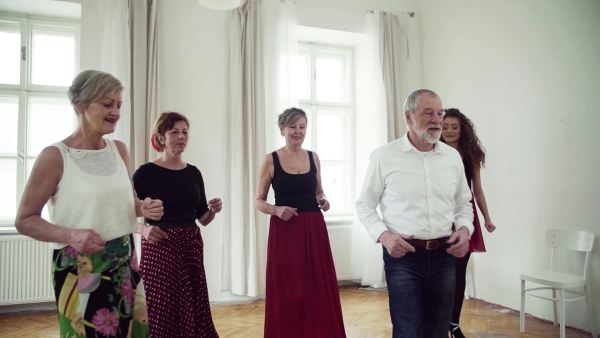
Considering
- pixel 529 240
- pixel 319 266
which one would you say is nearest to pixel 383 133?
pixel 529 240

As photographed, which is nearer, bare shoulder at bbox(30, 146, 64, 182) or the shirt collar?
bare shoulder at bbox(30, 146, 64, 182)

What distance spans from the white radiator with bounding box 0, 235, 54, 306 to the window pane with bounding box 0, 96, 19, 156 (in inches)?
41.0

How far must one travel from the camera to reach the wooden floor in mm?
3352

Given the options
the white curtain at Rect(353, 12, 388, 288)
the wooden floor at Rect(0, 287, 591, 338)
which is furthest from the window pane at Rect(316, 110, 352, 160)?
the wooden floor at Rect(0, 287, 591, 338)

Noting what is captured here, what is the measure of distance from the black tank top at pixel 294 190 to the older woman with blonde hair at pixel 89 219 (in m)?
1.25

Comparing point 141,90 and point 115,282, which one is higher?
point 141,90

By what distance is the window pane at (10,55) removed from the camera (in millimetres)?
4348

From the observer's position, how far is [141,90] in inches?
164

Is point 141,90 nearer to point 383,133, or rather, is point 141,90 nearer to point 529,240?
point 383,133

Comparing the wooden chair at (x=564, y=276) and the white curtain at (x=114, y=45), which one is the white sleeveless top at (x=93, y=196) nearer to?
the white curtain at (x=114, y=45)

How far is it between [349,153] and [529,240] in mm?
2381

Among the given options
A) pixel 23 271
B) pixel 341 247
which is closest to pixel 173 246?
pixel 23 271

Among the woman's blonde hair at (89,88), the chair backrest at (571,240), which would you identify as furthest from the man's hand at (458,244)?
the chair backrest at (571,240)

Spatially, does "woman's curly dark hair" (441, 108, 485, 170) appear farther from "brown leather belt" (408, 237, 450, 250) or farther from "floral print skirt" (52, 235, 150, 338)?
"floral print skirt" (52, 235, 150, 338)
